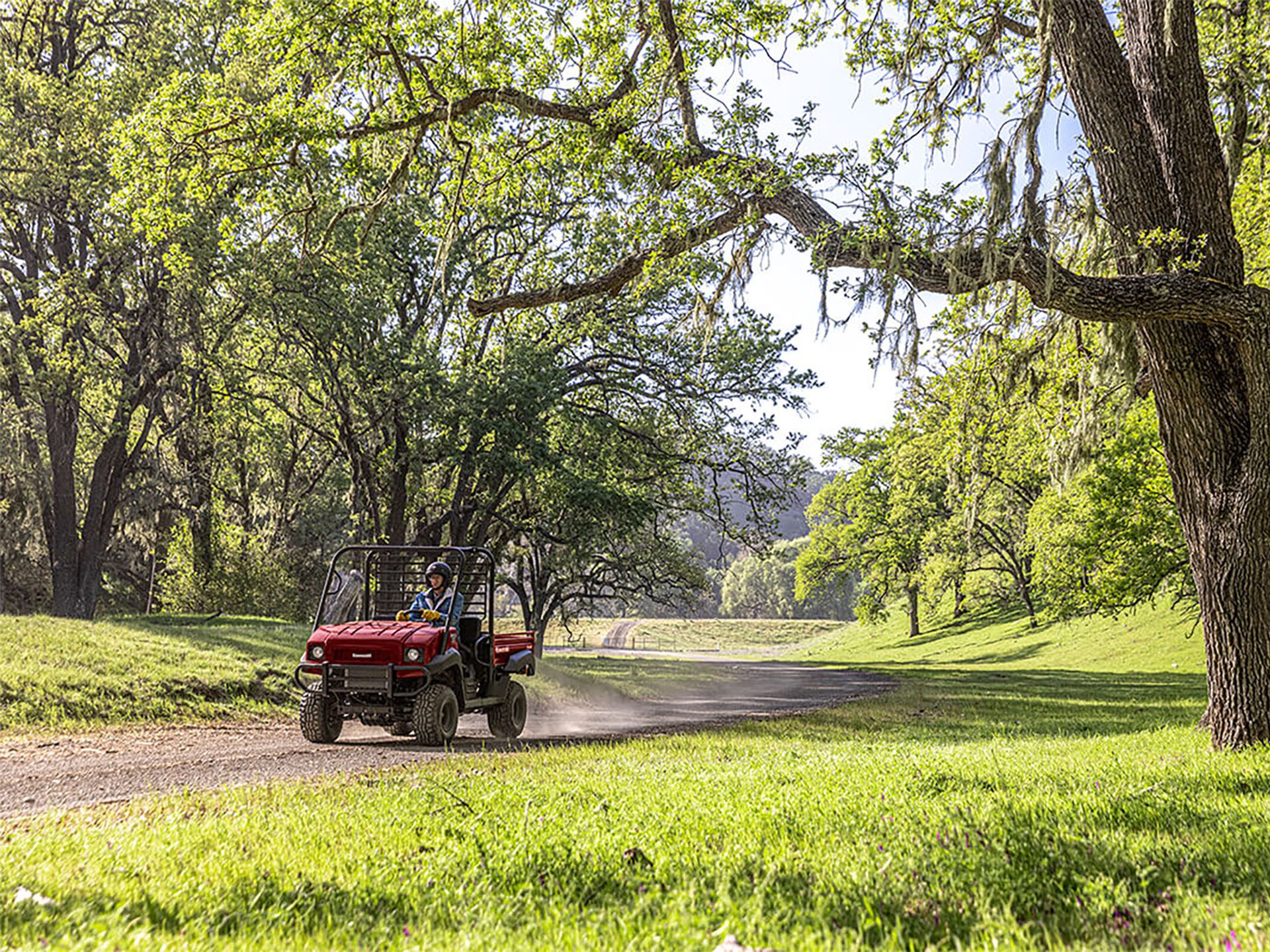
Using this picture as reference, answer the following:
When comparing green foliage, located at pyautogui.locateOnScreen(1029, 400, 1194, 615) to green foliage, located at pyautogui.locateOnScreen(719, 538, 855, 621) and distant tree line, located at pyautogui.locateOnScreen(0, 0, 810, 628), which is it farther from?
green foliage, located at pyautogui.locateOnScreen(719, 538, 855, 621)

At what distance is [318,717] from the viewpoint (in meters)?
9.55

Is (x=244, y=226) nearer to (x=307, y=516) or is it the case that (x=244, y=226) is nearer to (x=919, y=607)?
(x=307, y=516)

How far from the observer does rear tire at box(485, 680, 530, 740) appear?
37.4 feet

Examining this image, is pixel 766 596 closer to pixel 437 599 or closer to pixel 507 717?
pixel 507 717

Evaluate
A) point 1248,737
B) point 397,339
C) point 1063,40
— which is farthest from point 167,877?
point 397,339

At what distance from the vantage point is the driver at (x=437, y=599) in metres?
10.2

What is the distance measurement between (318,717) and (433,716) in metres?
1.34

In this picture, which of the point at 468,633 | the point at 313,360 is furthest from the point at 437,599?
the point at 313,360

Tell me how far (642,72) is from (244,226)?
11784 millimetres

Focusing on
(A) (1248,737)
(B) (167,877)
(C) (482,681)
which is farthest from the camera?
(C) (482,681)

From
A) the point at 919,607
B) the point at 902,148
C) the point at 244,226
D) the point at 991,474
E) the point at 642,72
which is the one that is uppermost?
the point at 244,226

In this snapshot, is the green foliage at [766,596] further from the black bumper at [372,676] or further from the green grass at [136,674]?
the black bumper at [372,676]

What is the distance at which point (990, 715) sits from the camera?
46.2ft

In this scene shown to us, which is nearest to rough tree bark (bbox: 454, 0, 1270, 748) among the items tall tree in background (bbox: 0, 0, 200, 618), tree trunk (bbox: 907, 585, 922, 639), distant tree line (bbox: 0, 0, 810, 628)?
distant tree line (bbox: 0, 0, 810, 628)
